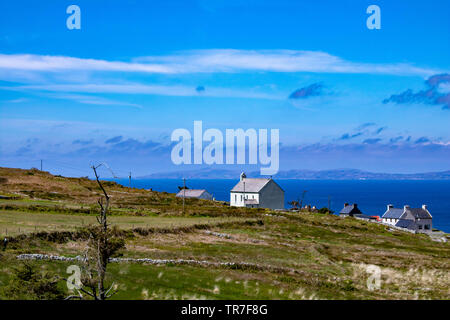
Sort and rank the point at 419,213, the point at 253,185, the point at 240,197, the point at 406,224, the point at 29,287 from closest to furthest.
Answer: the point at 29,287 < the point at 406,224 < the point at 419,213 < the point at 253,185 < the point at 240,197

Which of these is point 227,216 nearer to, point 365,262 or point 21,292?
point 365,262

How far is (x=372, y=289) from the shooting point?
3744cm

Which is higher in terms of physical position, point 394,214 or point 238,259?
point 394,214

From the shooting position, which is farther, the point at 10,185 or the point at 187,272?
the point at 10,185

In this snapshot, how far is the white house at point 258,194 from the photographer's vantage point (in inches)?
5084

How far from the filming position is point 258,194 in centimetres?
12850

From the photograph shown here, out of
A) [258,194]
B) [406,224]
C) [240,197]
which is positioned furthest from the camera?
[240,197]

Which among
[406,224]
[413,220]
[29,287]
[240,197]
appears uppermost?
[240,197]

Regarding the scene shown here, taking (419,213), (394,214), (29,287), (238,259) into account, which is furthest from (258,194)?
(29,287)

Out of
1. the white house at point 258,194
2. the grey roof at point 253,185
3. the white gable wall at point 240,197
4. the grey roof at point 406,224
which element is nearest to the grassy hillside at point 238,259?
the white house at point 258,194

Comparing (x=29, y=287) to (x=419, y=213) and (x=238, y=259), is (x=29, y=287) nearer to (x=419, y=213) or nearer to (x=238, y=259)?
(x=238, y=259)

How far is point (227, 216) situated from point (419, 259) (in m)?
41.3

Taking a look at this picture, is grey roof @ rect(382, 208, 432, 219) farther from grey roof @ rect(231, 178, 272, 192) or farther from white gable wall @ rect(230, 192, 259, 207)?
white gable wall @ rect(230, 192, 259, 207)
